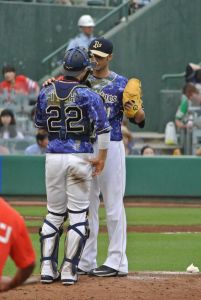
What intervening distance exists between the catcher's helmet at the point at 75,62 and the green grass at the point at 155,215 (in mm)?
6010

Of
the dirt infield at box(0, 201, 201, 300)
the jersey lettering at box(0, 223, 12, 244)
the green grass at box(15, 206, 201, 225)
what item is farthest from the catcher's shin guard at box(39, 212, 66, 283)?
the green grass at box(15, 206, 201, 225)

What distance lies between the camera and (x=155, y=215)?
1527 centimetres

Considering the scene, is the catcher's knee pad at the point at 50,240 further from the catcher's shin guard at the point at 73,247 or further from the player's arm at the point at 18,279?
the player's arm at the point at 18,279

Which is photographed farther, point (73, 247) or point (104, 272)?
point (104, 272)

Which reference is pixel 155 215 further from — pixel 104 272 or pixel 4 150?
pixel 104 272

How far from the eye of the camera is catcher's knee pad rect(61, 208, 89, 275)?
7.98 metres

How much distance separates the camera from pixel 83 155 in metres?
8.00

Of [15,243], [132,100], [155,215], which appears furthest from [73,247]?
[155,215]

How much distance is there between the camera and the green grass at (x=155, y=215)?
564 inches

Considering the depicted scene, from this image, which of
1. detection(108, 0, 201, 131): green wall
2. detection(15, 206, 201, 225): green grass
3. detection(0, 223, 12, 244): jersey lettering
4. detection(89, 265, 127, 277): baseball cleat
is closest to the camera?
detection(0, 223, 12, 244): jersey lettering

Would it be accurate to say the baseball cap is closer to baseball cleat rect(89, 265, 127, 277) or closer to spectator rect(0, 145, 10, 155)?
baseball cleat rect(89, 265, 127, 277)

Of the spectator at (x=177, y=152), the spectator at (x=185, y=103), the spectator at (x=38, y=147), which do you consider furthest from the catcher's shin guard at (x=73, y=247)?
the spectator at (x=185, y=103)

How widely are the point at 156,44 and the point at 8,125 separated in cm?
702

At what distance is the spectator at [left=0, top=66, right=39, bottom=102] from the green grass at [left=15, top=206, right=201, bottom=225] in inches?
168
